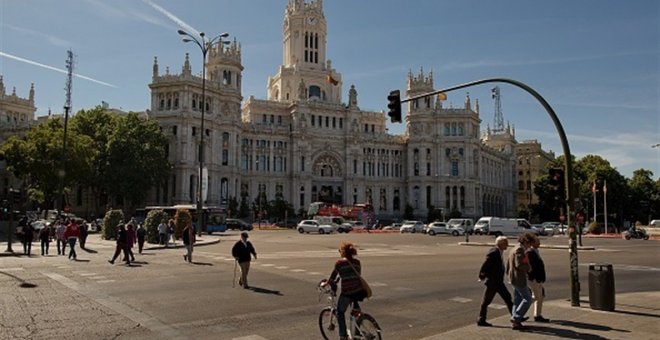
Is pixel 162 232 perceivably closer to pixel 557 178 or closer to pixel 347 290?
pixel 557 178

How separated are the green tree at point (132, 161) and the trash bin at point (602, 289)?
67444mm

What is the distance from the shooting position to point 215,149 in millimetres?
89562

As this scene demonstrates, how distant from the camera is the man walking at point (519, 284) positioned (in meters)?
11.2

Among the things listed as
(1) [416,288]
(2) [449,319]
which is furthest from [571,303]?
(1) [416,288]

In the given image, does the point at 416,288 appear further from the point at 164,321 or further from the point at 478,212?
the point at 478,212

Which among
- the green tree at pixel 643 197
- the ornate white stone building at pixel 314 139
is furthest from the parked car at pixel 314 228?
the green tree at pixel 643 197

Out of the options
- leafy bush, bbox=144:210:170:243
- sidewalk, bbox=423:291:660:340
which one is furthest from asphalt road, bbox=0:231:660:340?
leafy bush, bbox=144:210:170:243

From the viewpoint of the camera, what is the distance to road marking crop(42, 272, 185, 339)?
36.0ft

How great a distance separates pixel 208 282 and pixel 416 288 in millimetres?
6610

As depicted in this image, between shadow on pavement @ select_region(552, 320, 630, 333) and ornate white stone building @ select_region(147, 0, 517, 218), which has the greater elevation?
ornate white stone building @ select_region(147, 0, 517, 218)

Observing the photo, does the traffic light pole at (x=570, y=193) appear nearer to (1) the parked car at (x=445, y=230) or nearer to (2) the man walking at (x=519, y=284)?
(2) the man walking at (x=519, y=284)

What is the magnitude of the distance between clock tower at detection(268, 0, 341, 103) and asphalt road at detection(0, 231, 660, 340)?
86218 mm

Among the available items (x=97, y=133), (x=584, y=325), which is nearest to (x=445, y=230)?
(x=97, y=133)

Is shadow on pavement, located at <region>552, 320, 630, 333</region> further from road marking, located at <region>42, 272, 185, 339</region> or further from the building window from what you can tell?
the building window
